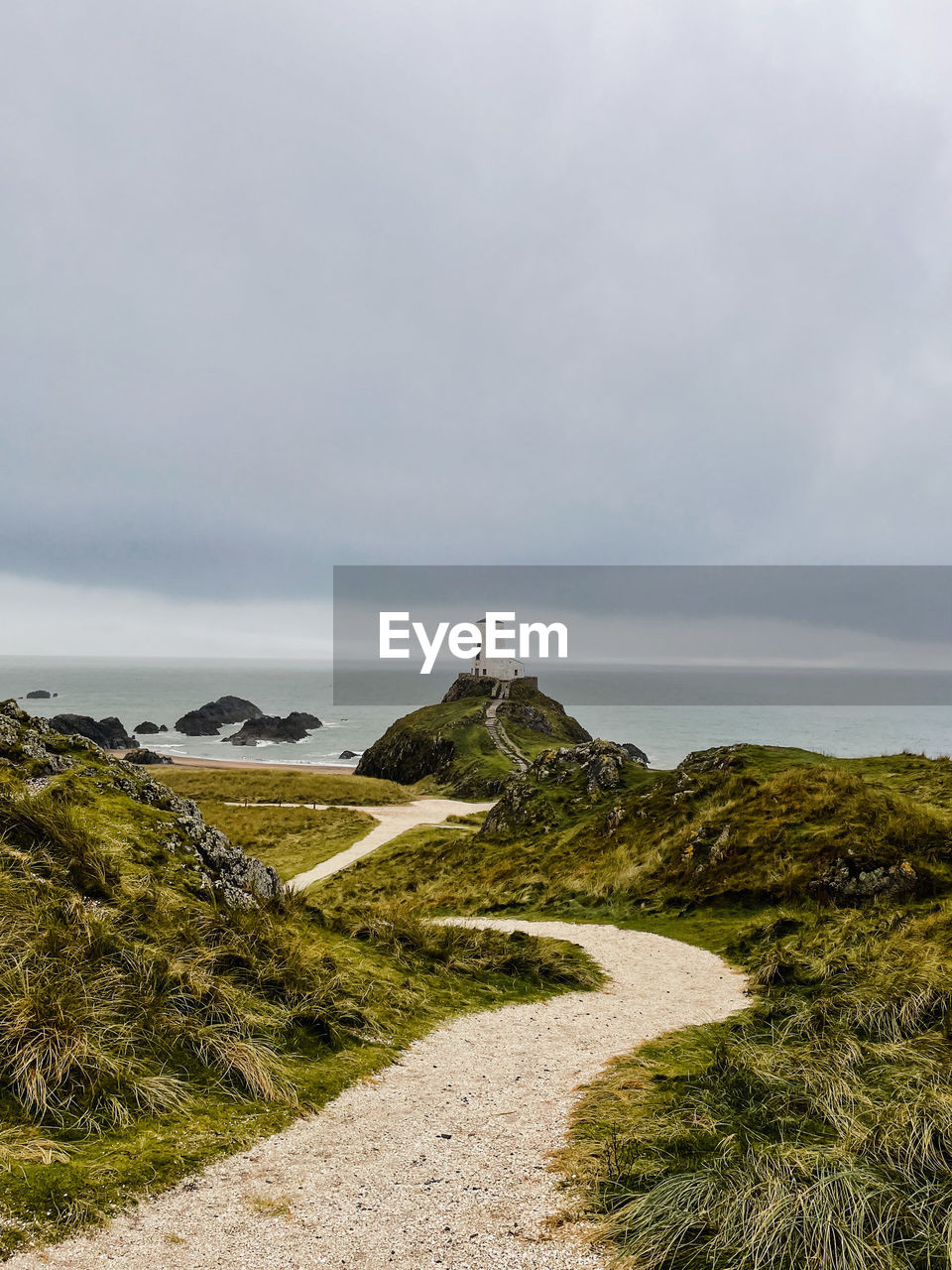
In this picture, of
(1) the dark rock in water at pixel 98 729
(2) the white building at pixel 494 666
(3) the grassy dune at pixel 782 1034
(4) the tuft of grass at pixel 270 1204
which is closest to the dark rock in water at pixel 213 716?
(1) the dark rock in water at pixel 98 729

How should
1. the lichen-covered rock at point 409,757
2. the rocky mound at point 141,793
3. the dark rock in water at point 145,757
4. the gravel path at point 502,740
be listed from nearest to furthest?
1. the rocky mound at point 141,793
2. the gravel path at point 502,740
3. the lichen-covered rock at point 409,757
4. the dark rock in water at point 145,757

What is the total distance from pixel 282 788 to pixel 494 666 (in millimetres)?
51663

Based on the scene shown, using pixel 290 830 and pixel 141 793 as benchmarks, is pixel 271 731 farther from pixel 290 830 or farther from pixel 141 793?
pixel 141 793

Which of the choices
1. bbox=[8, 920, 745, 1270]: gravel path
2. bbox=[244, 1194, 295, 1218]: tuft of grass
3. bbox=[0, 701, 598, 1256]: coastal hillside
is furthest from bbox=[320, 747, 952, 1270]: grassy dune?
bbox=[0, 701, 598, 1256]: coastal hillside

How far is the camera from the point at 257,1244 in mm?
4371

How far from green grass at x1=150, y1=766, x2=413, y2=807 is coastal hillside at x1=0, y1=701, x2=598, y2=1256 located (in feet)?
136

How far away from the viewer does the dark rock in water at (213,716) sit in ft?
428

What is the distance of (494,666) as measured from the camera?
342ft

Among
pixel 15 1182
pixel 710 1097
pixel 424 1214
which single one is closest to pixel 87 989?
pixel 15 1182

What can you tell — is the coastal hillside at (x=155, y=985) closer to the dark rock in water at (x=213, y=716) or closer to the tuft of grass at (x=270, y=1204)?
the tuft of grass at (x=270, y=1204)

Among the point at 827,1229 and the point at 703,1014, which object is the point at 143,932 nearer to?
the point at 827,1229

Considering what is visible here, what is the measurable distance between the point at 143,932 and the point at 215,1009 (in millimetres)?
1784

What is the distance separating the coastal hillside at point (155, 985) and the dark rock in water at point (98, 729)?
101 meters

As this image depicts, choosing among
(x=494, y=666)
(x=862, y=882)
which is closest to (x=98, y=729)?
(x=494, y=666)
